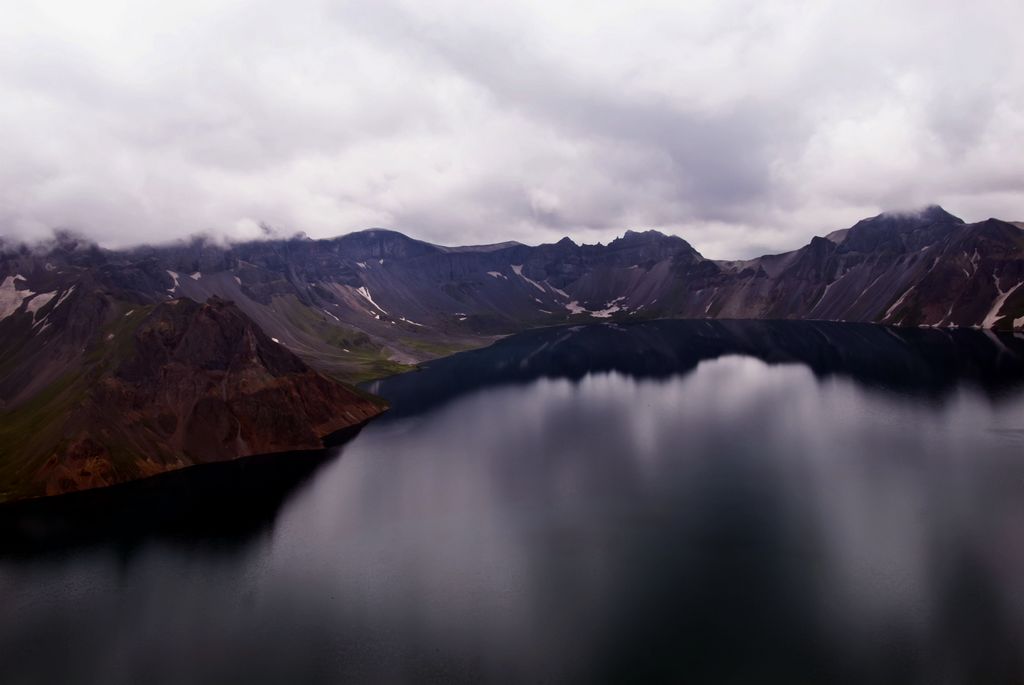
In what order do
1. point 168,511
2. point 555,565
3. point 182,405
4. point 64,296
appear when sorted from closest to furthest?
point 555,565 → point 168,511 → point 182,405 → point 64,296

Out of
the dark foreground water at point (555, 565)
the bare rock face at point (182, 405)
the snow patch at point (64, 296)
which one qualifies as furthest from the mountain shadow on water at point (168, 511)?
the snow patch at point (64, 296)

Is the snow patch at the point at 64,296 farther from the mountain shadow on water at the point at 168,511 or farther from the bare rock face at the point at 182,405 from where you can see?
the mountain shadow on water at the point at 168,511

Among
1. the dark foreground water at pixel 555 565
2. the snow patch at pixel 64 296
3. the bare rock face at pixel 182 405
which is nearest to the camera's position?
the dark foreground water at pixel 555 565

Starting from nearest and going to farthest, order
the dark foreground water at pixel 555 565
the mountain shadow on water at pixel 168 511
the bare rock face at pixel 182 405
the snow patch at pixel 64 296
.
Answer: the dark foreground water at pixel 555 565 → the mountain shadow on water at pixel 168 511 → the bare rock face at pixel 182 405 → the snow patch at pixel 64 296

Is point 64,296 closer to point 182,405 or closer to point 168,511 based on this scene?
point 182,405

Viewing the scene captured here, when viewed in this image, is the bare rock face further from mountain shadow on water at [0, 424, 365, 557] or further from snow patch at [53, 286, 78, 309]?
snow patch at [53, 286, 78, 309]

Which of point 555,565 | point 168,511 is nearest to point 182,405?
point 168,511
